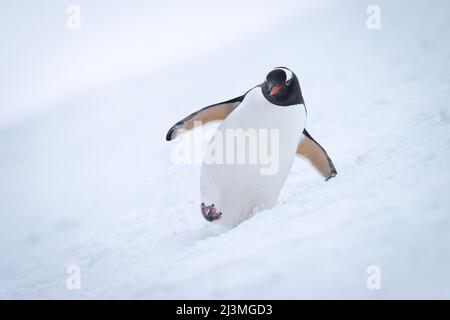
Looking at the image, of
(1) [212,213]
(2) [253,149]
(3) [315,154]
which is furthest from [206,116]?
(3) [315,154]

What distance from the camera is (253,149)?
7.09 ft

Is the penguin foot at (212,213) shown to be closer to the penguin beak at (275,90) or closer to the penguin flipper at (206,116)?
the penguin flipper at (206,116)

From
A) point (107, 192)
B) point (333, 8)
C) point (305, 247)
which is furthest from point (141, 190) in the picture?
point (333, 8)

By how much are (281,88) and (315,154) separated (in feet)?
2.30

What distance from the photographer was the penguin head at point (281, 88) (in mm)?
2107

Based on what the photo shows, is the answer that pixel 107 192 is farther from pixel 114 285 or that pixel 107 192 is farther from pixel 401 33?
pixel 401 33

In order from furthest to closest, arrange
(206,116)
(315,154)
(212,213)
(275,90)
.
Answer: (315,154) → (206,116) → (212,213) → (275,90)

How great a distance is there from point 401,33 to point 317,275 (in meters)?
7.88

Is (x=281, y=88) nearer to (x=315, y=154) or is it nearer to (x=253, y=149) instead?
(x=253, y=149)

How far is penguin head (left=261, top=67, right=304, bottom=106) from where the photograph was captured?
2.11 metres

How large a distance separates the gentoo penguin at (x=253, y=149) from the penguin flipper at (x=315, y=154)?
1.27 feet

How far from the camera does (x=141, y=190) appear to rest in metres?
4.04

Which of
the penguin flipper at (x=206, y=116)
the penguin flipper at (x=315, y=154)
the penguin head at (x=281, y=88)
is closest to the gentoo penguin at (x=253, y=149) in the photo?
the penguin head at (x=281, y=88)

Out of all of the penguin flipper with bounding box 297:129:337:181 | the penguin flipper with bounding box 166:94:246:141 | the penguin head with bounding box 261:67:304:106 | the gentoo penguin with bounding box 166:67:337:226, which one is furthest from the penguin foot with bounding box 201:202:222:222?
the penguin flipper with bounding box 297:129:337:181
